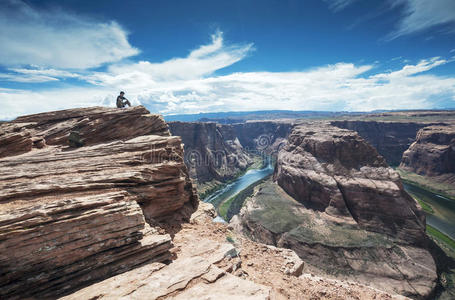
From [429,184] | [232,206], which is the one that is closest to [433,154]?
[429,184]

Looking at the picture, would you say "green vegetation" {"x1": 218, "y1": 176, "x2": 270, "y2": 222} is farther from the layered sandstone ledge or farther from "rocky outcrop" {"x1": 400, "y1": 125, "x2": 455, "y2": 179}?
"rocky outcrop" {"x1": 400, "y1": 125, "x2": 455, "y2": 179}

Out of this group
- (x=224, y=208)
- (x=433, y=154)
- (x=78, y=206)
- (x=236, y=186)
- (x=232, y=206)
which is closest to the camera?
(x=78, y=206)

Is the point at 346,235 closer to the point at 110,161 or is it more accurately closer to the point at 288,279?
the point at 288,279

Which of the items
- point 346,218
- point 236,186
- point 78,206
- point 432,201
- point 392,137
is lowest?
point 236,186

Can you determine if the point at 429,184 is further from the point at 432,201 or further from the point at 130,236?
the point at 130,236

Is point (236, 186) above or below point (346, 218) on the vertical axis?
below

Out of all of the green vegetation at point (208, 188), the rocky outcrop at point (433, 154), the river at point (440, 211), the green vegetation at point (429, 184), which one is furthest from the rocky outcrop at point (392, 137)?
Answer: the green vegetation at point (208, 188)

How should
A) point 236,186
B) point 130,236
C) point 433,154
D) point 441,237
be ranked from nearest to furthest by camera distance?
1. point 130,236
2. point 441,237
3. point 433,154
4. point 236,186
